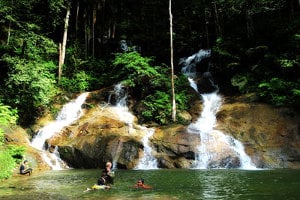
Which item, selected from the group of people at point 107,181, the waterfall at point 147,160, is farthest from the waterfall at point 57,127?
the group of people at point 107,181

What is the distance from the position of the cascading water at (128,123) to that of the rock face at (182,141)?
0.18 meters

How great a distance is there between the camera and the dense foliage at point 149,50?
1072 inches

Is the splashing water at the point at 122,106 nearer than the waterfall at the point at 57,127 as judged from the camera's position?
No

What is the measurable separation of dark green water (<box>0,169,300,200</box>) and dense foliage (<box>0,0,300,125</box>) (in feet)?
28.9

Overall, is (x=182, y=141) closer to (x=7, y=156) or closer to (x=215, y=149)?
(x=215, y=149)

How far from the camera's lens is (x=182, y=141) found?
884 inches

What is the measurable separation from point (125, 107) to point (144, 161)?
8.23 m

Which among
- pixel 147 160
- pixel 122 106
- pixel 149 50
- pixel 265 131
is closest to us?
pixel 147 160

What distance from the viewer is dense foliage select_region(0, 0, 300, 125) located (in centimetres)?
2723

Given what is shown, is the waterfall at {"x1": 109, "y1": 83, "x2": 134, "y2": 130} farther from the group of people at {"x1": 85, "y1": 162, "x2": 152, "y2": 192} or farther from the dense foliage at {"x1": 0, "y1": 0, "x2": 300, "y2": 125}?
the group of people at {"x1": 85, "y1": 162, "x2": 152, "y2": 192}

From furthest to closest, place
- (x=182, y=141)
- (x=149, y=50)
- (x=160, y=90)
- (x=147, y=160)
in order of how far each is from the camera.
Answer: (x=149, y=50), (x=160, y=90), (x=182, y=141), (x=147, y=160)

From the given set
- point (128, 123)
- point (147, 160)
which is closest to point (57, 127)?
point (128, 123)

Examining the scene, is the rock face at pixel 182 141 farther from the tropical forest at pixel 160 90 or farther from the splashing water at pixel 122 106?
the splashing water at pixel 122 106

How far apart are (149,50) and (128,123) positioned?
52.9 feet
